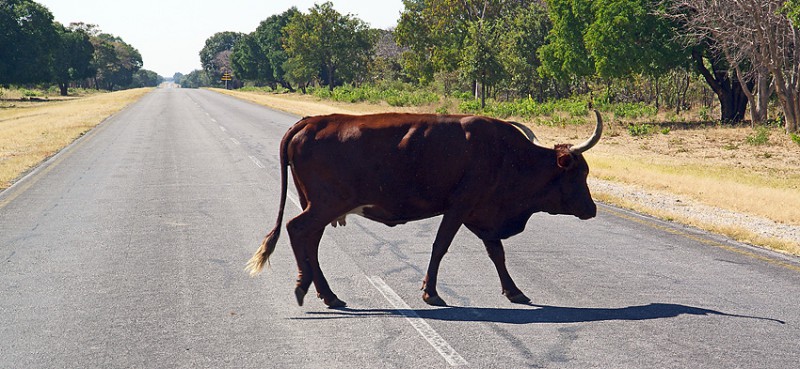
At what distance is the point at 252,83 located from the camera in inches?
6747

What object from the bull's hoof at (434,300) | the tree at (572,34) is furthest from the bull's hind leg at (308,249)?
the tree at (572,34)

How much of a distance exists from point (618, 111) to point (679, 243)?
25.2 m

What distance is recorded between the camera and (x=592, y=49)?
100 feet

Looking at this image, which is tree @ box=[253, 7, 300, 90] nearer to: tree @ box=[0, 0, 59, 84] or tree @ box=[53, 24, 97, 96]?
tree @ box=[53, 24, 97, 96]

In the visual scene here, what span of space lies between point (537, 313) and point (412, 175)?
5.51 feet

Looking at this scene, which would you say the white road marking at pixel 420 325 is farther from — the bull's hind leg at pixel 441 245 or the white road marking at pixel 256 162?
the white road marking at pixel 256 162

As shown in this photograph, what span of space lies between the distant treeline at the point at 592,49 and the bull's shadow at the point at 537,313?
53.6 ft

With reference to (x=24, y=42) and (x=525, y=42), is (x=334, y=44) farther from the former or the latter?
(x=525, y=42)

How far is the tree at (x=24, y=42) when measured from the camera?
69.8m

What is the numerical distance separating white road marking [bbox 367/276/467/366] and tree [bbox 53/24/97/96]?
99.3 metres

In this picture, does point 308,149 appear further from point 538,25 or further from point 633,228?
point 538,25

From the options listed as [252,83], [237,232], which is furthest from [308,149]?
[252,83]

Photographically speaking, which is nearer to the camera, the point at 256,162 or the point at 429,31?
the point at 256,162

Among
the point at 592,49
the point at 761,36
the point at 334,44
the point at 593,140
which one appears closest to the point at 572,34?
the point at 592,49
